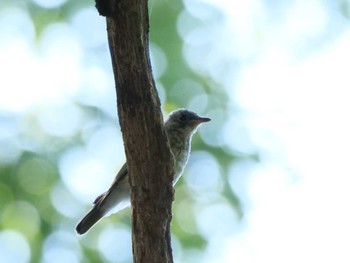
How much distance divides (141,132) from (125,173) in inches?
71.4

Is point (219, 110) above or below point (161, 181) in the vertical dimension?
above

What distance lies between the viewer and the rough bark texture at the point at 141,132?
4.23m

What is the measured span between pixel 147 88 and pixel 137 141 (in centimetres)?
28

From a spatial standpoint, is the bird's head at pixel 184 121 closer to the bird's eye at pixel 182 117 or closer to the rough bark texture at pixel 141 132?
the bird's eye at pixel 182 117

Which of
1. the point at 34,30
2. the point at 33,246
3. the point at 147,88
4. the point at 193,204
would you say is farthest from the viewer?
the point at 34,30

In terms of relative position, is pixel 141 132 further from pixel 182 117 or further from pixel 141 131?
pixel 182 117

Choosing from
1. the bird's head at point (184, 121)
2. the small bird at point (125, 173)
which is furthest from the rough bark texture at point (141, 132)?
the bird's head at point (184, 121)

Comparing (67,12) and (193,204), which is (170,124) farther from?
(67,12)

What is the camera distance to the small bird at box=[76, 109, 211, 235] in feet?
21.0

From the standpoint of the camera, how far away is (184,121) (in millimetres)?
7242

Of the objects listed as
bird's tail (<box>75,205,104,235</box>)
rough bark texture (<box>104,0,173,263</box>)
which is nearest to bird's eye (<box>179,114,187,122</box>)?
bird's tail (<box>75,205,104,235</box>)

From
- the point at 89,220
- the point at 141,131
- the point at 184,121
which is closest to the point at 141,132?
the point at 141,131

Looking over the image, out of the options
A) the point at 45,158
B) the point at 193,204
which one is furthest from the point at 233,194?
the point at 45,158

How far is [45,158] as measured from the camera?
10016 mm
